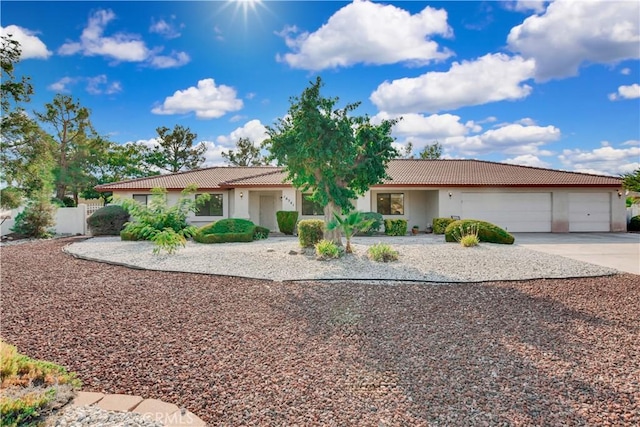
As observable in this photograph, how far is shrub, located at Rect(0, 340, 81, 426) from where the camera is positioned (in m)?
2.64

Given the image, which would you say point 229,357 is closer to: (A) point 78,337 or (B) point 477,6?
(A) point 78,337

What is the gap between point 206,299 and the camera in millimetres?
6199

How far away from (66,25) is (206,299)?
25.8 feet

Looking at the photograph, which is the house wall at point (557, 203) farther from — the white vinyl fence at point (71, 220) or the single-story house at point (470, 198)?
the white vinyl fence at point (71, 220)

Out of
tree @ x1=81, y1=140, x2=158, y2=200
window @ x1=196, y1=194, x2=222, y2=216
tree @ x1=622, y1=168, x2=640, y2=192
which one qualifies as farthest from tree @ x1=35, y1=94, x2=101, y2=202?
tree @ x1=622, y1=168, x2=640, y2=192

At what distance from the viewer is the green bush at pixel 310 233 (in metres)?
12.0

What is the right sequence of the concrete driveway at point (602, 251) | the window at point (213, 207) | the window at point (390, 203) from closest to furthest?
the concrete driveway at point (602, 251) < the window at point (390, 203) < the window at point (213, 207)

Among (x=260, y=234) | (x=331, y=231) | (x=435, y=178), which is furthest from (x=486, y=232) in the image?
(x=260, y=234)

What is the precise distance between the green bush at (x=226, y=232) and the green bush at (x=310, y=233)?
11.6ft

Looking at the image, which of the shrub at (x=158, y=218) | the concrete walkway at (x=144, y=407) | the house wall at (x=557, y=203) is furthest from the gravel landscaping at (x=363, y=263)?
the house wall at (x=557, y=203)

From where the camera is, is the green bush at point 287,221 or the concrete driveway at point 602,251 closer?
the concrete driveway at point 602,251

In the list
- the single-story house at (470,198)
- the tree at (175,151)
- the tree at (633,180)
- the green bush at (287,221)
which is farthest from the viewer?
the tree at (175,151)

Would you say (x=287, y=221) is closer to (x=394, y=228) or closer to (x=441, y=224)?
(x=394, y=228)

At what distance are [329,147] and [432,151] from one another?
36.3m
